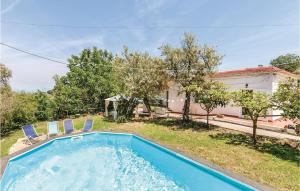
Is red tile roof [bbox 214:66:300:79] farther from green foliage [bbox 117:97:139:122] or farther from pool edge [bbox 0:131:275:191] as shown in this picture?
pool edge [bbox 0:131:275:191]

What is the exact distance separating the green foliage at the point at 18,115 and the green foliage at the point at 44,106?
10.8 feet

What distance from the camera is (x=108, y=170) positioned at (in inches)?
454

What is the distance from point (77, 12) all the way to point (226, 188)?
1604 centimetres

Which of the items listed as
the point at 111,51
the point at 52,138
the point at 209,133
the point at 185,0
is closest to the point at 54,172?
the point at 52,138

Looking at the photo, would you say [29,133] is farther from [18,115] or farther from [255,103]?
[255,103]

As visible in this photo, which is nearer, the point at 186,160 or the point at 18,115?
the point at 186,160

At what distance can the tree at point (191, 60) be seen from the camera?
57.6ft

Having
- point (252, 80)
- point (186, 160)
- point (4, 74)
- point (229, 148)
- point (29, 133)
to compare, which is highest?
point (4, 74)

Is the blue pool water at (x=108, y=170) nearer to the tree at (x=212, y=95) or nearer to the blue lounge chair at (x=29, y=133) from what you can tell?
the blue lounge chair at (x=29, y=133)

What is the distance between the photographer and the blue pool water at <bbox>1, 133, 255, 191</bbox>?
9375mm

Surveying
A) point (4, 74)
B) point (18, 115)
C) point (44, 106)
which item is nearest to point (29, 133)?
point (18, 115)

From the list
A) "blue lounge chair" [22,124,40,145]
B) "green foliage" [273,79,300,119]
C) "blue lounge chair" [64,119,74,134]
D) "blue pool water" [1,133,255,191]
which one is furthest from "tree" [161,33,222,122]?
"blue lounge chair" [22,124,40,145]

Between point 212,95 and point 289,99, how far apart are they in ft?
18.0

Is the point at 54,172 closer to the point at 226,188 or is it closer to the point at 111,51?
the point at 226,188
